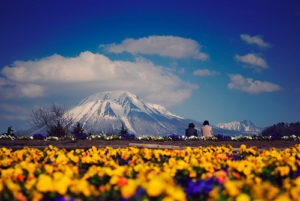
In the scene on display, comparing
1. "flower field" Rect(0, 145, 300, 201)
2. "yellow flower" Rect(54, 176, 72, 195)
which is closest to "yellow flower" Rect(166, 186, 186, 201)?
"flower field" Rect(0, 145, 300, 201)

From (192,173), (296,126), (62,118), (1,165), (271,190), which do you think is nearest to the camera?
(271,190)

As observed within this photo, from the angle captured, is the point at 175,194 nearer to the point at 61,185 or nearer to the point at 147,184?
the point at 147,184

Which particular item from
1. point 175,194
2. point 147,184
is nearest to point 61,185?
point 147,184

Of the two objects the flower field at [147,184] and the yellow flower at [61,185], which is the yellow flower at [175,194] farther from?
the yellow flower at [61,185]

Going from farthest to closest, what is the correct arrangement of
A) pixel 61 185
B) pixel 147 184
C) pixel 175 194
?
pixel 61 185, pixel 147 184, pixel 175 194

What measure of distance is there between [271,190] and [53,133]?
29.1 meters

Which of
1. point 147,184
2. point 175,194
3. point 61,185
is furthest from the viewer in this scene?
point 61,185

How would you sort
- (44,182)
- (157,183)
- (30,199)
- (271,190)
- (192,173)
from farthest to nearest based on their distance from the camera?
(192,173), (30,199), (44,182), (271,190), (157,183)

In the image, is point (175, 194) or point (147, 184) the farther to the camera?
point (147, 184)

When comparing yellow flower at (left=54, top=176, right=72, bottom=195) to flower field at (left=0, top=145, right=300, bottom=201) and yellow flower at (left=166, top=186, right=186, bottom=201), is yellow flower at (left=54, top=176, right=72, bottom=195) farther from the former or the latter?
yellow flower at (left=166, top=186, right=186, bottom=201)

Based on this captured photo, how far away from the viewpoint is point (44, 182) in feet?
11.4

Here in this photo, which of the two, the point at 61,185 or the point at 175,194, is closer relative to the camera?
the point at 175,194

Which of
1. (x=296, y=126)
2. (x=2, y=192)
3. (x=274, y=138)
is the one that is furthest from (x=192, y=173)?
(x=296, y=126)

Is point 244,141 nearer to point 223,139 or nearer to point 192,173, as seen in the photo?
point 223,139
